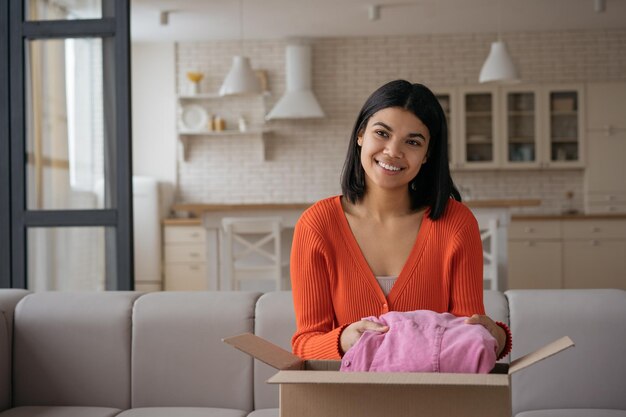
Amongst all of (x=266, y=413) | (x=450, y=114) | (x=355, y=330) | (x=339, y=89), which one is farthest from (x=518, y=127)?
(x=355, y=330)

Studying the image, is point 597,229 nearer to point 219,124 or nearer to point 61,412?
point 219,124

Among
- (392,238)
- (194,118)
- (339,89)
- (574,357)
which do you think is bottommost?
(574,357)

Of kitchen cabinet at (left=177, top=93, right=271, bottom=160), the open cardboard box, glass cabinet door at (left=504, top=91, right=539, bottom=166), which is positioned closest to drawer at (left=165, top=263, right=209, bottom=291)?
kitchen cabinet at (left=177, top=93, right=271, bottom=160)

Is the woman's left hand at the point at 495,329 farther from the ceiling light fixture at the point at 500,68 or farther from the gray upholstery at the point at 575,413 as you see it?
the ceiling light fixture at the point at 500,68

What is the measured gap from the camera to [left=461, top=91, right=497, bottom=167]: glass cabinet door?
8375 mm

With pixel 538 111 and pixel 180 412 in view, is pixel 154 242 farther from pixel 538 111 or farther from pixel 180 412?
pixel 180 412

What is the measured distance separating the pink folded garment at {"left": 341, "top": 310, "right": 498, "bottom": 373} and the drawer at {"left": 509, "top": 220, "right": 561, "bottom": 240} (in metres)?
Result: 6.77

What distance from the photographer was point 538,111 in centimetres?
833

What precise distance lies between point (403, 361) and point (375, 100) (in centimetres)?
70

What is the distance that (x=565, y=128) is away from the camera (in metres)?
8.34

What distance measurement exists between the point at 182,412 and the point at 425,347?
1400mm

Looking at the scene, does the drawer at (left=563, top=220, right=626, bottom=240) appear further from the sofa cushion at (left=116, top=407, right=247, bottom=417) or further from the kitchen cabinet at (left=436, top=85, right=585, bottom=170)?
the sofa cushion at (left=116, top=407, right=247, bottom=417)

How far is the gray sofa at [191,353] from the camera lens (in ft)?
7.87

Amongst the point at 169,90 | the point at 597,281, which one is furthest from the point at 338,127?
the point at 597,281
